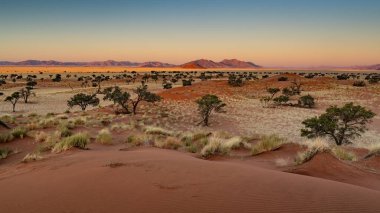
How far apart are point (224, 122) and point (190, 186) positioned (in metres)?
23.3

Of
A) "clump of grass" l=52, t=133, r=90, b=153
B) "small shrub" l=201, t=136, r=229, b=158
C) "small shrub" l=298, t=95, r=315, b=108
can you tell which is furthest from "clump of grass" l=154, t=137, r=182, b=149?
"small shrub" l=298, t=95, r=315, b=108

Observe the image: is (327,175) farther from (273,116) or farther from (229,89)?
(229,89)

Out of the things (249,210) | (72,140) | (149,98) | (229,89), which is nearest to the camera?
(249,210)

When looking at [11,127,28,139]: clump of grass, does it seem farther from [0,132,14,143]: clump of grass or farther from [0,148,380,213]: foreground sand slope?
[0,148,380,213]: foreground sand slope

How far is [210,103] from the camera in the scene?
2970 centimetres

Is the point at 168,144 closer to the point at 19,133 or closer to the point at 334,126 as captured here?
the point at 19,133

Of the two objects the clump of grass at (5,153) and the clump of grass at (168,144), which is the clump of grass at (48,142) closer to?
the clump of grass at (5,153)

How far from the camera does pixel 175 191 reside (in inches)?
253

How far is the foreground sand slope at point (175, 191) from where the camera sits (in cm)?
563

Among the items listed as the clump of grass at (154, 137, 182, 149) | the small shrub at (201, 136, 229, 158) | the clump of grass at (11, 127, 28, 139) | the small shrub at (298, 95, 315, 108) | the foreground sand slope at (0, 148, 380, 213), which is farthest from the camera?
the small shrub at (298, 95, 315, 108)

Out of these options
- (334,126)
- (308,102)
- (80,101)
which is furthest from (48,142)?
(308,102)

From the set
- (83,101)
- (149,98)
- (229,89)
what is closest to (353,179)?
(149,98)

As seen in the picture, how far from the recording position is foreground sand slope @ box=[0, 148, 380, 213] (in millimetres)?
5629

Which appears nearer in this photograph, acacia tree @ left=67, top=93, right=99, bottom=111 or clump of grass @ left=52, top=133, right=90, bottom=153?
clump of grass @ left=52, top=133, right=90, bottom=153
